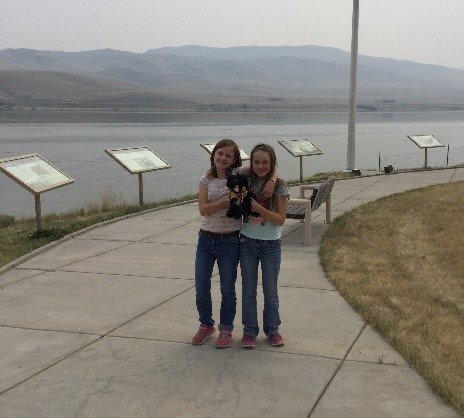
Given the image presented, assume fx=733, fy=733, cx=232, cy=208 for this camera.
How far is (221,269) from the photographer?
5367 mm

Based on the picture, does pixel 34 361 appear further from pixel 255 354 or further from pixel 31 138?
pixel 31 138

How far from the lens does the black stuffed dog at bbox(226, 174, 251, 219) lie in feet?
16.3

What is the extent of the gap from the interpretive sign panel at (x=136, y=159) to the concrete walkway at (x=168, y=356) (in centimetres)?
505

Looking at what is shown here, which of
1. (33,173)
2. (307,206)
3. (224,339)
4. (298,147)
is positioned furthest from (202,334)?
(298,147)

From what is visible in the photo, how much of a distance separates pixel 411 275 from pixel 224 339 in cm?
293

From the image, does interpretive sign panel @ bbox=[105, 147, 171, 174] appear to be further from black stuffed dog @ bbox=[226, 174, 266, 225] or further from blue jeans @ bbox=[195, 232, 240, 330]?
black stuffed dog @ bbox=[226, 174, 266, 225]

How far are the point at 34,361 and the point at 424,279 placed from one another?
13.3 feet

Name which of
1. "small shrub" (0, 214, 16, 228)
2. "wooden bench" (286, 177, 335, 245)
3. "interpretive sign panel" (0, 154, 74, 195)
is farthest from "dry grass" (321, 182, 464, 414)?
"small shrub" (0, 214, 16, 228)

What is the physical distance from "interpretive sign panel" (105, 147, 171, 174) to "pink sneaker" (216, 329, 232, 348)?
7.81 m

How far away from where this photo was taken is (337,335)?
18.3 ft

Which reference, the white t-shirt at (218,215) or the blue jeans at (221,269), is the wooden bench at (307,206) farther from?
the white t-shirt at (218,215)

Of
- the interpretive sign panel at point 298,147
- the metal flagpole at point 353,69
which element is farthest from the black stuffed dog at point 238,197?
the metal flagpole at point 353,69

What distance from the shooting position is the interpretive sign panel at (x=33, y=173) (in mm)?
9727

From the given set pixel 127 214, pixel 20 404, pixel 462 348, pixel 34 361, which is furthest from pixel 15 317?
pixel 127 214
